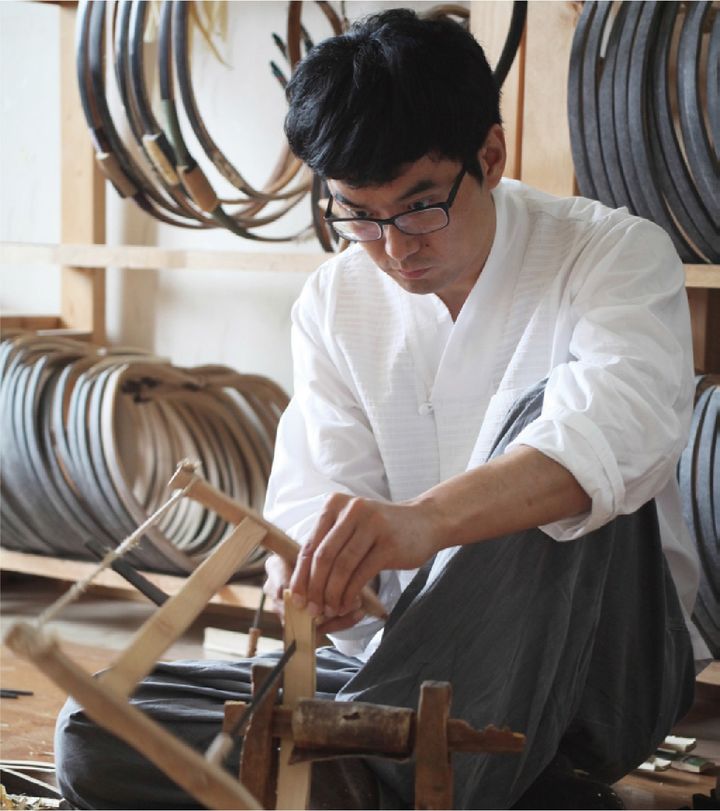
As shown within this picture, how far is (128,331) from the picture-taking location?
343 cm

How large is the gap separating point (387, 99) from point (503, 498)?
1.68 ft

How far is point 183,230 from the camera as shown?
10.9 ft

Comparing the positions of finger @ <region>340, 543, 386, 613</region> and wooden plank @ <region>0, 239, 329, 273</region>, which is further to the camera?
wooden plank @ <region>0, 239, 329, 273</region>

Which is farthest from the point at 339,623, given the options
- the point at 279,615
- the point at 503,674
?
the point at 503,674

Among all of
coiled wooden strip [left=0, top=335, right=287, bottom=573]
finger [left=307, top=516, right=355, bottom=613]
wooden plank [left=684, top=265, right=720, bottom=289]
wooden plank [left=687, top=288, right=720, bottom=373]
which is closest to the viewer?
finger [left=307, top=516, right=355, bottom=613]

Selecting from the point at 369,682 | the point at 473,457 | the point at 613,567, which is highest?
the point at 473,457

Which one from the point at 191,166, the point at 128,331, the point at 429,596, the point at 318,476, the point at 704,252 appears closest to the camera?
the point at 429,596

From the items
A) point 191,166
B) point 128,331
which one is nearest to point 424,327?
point 191,166

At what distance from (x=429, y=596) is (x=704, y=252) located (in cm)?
108

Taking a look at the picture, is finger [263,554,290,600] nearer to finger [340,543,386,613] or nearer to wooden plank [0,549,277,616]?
finger [340,543,386,613]

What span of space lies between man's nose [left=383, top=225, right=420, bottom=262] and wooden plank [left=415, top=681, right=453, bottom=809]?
0.65 m

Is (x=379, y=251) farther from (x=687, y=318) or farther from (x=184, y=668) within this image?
(x=184, y=668)

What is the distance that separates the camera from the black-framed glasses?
5.31 feet

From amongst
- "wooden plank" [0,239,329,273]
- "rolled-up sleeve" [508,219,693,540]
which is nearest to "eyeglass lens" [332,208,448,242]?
"rolled-up sleeve" [508,219,693,540]
